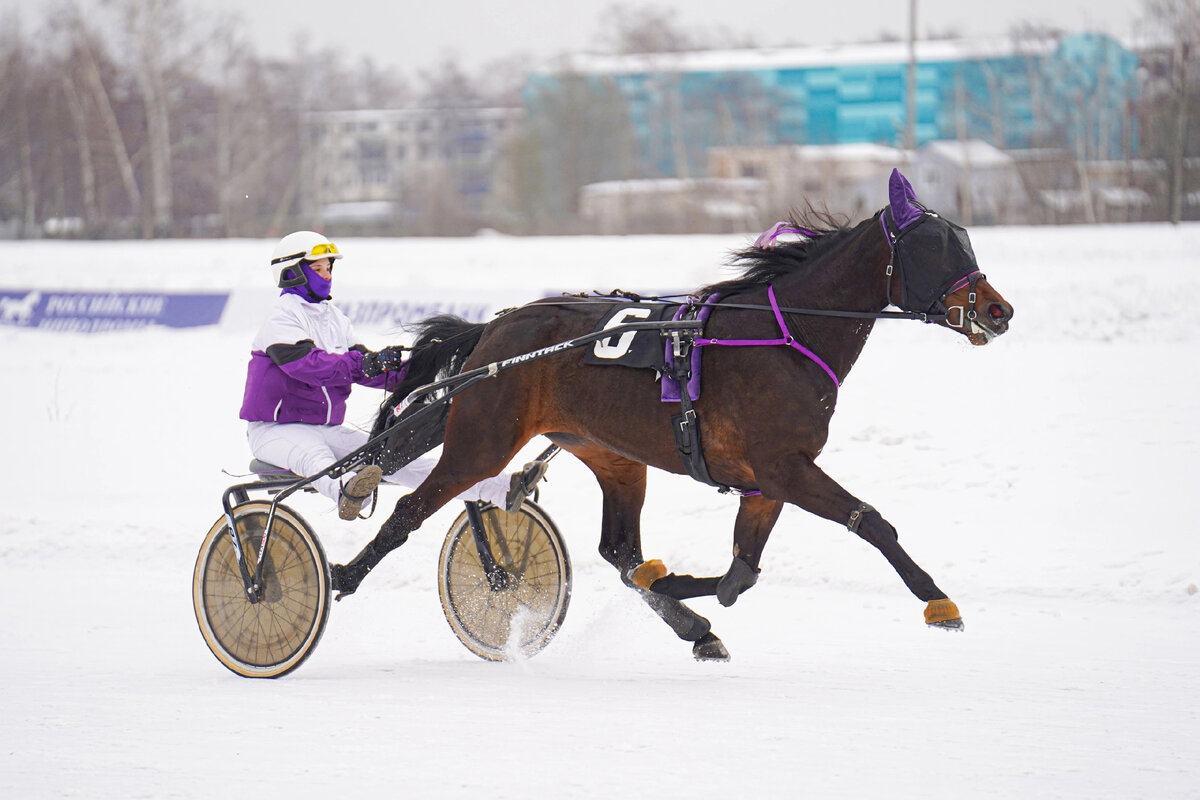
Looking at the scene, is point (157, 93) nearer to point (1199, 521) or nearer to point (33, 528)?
point (33, 528)

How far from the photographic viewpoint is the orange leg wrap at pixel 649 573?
5.74 m

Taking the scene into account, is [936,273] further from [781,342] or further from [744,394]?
[744,394]

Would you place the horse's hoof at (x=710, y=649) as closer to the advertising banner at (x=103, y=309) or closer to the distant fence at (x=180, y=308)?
the distant fence at (x=180, y=308)

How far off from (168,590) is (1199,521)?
18.1ft

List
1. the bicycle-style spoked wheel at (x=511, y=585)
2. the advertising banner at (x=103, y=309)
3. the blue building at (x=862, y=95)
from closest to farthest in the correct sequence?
1. the bicycle-style spoked wheel at (x=511, y=585)
2. the advertising banner at (x=103, y=309)
3. the blue building at (x=862, y=95)

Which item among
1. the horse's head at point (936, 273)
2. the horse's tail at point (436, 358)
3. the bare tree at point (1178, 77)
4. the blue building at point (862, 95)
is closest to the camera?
the horse's head at point (936, 273)

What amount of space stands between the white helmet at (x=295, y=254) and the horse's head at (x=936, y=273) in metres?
2.27

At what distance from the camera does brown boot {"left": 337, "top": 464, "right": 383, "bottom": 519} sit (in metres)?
5.57

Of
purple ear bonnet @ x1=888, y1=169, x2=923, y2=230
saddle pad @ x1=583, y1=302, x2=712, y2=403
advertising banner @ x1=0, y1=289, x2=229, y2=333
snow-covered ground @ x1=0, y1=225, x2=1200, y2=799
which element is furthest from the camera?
advertising banner @ x1=0, y1=289, x2=229, y2=333

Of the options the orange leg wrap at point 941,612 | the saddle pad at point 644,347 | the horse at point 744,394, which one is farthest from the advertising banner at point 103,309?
the orange leg wrap at point 941,612

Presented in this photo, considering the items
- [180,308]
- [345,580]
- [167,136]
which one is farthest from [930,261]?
[167,136]

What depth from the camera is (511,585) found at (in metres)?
6.01

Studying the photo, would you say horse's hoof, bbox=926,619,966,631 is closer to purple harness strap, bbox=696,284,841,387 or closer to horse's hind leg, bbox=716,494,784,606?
horse's hind leg, bbox=716,494,784,606

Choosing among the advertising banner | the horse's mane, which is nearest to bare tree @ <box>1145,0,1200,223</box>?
the advertising banner
